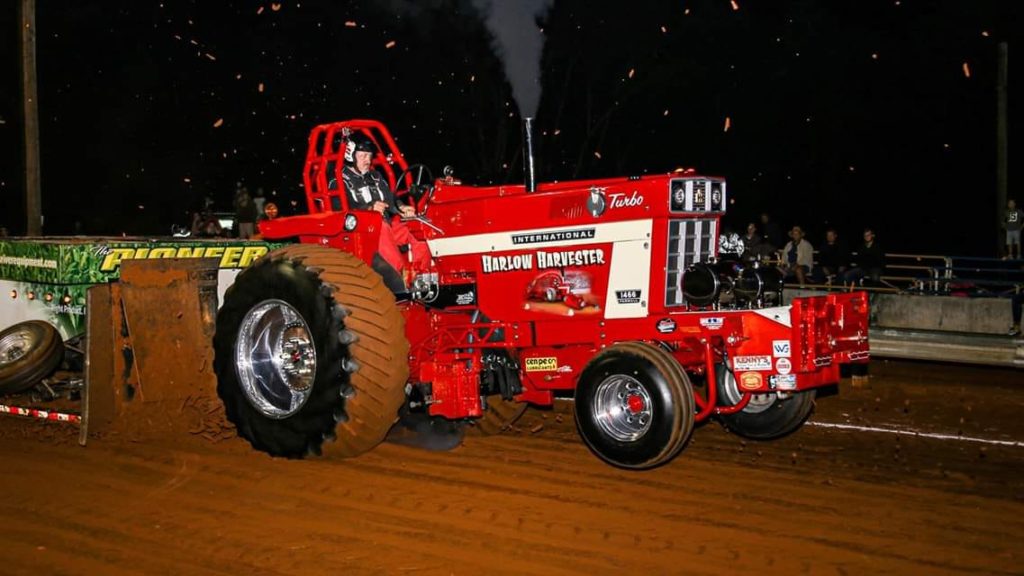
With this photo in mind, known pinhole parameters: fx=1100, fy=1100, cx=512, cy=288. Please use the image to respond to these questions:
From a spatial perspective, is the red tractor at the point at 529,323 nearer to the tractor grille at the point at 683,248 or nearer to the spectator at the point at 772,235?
the tractor grille at the point at 683,248

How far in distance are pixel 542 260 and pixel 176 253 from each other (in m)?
4.59

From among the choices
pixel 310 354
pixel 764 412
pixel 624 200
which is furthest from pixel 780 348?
pixel 310 354

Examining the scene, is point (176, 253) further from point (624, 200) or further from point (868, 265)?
point (868, 265)

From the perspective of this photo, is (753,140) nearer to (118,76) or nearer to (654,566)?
(118,76)

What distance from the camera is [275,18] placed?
36562 mm

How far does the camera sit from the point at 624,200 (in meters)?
7.35

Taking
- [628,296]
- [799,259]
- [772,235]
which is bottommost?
[628,296]

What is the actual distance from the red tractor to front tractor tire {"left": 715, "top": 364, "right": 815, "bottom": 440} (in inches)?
0.5

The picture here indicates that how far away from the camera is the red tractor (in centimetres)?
702

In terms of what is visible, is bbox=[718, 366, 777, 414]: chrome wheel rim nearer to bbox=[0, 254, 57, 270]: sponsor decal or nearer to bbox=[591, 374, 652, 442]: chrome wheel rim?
bbox=[591, 374, 652, 442]: chrome wheel rim

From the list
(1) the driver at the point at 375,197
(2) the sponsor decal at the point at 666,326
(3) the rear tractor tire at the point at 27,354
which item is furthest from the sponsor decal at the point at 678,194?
(3) the rear tractor tire at the point at 27,354

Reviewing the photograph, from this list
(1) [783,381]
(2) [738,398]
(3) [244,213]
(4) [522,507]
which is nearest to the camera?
(4) [522,507]

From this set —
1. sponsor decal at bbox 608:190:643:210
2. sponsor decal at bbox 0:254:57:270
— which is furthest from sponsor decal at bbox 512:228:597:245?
sponsor decal at bbox 0:254:57:270

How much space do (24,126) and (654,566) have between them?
15.9 metres
